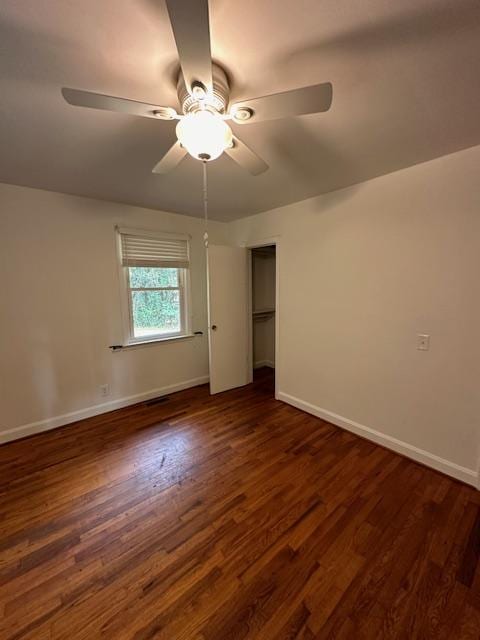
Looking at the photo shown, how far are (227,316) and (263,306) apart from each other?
1.25 metres

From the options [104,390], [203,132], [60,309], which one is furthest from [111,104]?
[104,390]

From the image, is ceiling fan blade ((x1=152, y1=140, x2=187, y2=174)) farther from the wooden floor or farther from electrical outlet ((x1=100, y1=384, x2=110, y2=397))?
electrical outlet ((x1=100, y1=384, x2=110, y2=397))

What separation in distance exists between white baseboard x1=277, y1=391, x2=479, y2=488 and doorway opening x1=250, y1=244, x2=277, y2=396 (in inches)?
58.4

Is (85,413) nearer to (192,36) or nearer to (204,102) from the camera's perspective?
(204,102)

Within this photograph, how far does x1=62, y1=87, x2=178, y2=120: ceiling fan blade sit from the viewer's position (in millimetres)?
948

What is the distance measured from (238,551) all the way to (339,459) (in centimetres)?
111

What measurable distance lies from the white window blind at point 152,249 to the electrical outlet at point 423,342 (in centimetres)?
267

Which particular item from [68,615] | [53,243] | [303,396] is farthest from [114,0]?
[303,396]

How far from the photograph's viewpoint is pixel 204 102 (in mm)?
1117

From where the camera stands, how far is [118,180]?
2.23m

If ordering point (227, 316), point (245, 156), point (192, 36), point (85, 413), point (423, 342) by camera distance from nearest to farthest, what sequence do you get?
point (192, 36) → point (245, 156) → point (423, 342) → point (85, 413) → point (227, 316)

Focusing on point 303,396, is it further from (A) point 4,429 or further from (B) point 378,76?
(A) point 4,429

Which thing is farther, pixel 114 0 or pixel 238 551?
pixel 238 551

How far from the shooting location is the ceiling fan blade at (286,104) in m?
0.93
